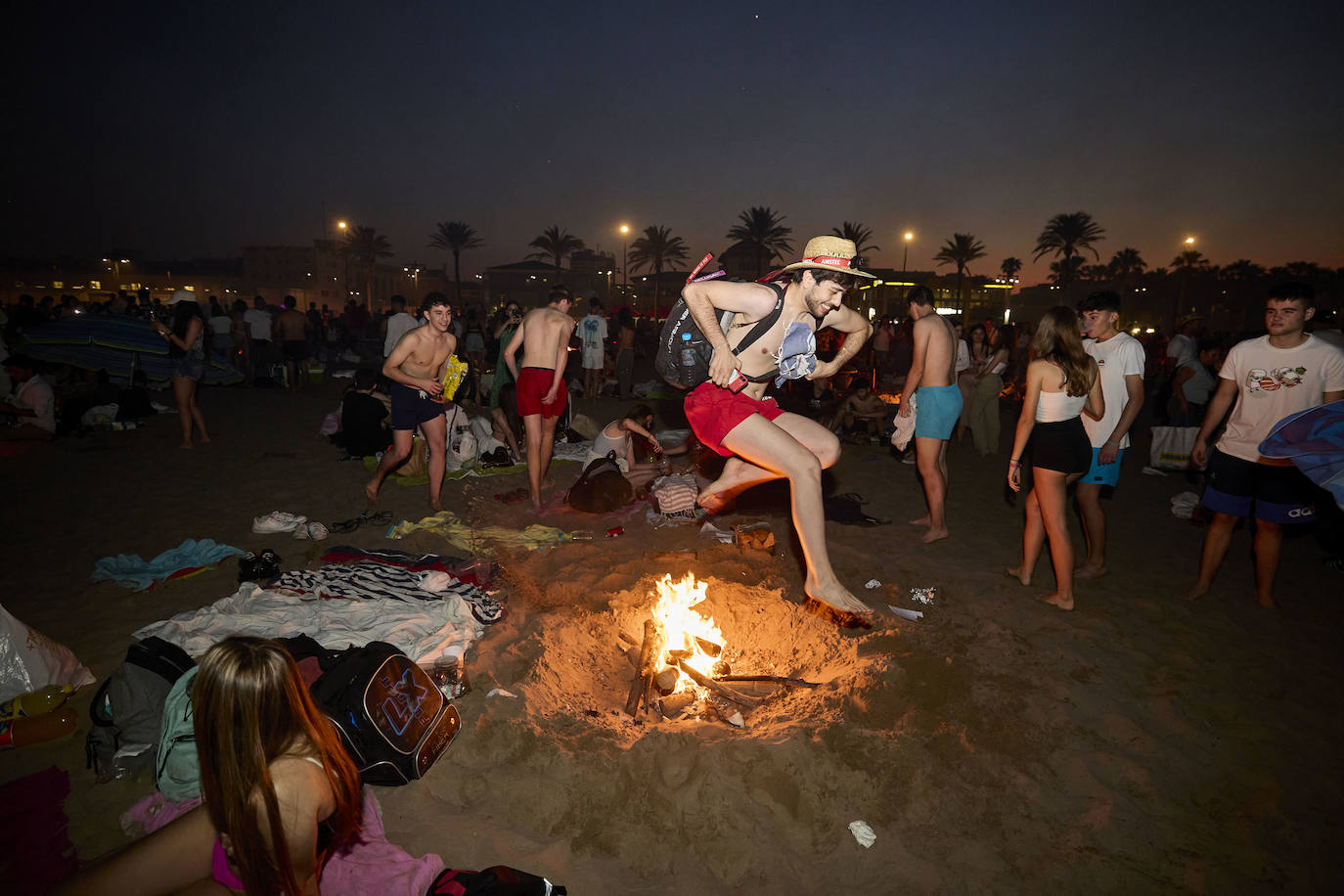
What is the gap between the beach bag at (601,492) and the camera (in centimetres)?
635

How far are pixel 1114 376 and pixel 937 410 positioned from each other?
4.45ft

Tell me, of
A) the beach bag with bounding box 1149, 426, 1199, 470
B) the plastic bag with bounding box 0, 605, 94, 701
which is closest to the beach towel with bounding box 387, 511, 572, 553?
the plastic bag with bounding box 0, 605, 94, 701

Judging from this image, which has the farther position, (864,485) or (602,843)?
(864,485)

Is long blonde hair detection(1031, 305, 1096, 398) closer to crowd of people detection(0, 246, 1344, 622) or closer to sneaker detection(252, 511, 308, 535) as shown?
crowd of people detection(0, 246, 1344, 622)

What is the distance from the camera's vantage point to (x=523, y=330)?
626 cm

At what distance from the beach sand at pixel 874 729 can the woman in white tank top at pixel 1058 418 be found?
2.00ft

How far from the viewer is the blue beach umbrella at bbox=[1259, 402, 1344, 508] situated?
3477 millimetres

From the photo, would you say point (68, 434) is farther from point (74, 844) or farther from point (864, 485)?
point (864, 485)

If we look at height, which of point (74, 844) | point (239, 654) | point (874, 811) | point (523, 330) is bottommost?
point (74, 844)

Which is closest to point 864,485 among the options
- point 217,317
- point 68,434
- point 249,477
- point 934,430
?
point 934,430

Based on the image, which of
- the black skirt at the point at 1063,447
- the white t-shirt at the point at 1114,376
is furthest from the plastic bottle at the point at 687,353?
the white t-shirt at the point at 1114,376

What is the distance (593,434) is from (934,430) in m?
5.62

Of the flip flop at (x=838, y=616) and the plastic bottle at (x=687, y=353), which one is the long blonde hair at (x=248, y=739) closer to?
the plastic bottle at (x=687, y=353)

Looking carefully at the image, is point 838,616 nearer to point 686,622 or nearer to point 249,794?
point 686,622
